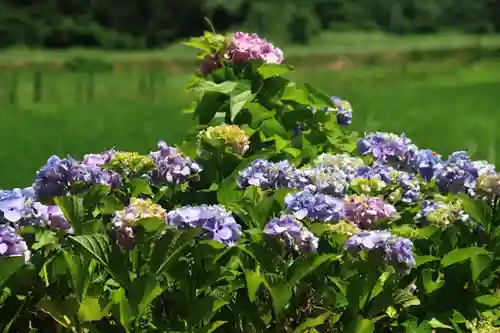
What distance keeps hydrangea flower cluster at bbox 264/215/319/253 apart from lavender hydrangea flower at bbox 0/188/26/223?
668 mm

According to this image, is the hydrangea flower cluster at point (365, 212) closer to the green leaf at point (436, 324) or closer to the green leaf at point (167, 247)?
→ the green leaf at point (436, 324)

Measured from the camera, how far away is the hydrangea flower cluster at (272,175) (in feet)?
8.54

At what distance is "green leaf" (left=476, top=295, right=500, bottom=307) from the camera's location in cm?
262

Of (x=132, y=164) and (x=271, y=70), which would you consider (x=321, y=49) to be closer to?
(x=271, y=70)

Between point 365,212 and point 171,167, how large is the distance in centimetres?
59

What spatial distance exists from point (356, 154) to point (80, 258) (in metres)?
1.47

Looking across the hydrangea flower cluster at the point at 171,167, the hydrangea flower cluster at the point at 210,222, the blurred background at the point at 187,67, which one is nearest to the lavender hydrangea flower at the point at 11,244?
the hydrangea flower cluster at the point at 210,222

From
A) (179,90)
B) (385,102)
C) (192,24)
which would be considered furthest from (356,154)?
(192,24)

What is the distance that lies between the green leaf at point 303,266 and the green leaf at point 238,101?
0.82m

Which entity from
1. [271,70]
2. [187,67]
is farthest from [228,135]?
[187,67]

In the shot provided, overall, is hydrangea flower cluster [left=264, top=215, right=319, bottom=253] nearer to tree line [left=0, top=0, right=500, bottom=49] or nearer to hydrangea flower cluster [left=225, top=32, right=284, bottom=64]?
hydrangea flower cluster [left=225, top=32, right=284, bottom=64]

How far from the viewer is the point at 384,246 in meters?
2.31

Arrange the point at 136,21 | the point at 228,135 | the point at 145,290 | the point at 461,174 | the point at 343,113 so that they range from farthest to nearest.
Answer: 1. the point at 136,21
2. the point at 343,113
3. the point at 461,174
4. the point at 228,135
5. the point at 145,290

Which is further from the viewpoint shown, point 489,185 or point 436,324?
point 489,185
